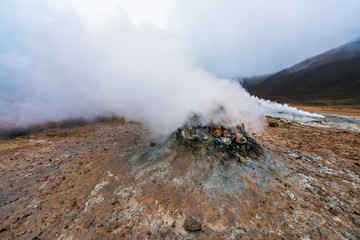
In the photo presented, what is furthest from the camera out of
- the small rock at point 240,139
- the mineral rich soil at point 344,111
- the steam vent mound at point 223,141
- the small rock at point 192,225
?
the mineral rich soil at point 344,111

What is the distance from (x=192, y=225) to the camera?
2656 mm

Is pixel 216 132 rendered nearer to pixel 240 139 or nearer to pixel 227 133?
pixel 227 133

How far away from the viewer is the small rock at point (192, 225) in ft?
8.58

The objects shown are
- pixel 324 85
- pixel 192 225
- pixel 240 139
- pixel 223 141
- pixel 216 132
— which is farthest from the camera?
pixel 324 85

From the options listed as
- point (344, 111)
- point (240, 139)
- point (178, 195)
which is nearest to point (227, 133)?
point (240, 139)

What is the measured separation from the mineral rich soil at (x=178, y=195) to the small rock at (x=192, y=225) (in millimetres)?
19

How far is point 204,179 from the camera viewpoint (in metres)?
3.70

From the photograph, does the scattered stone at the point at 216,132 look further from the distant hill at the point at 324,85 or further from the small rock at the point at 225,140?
the distant hill at the point at 324,85

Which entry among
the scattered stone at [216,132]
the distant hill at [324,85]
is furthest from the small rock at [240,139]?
the distant hill at [324,85]

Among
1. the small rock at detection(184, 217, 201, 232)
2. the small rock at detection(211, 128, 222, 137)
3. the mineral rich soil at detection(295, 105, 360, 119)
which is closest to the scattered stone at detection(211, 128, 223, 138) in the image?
the small rock at detection(211, 128, 222, 137)

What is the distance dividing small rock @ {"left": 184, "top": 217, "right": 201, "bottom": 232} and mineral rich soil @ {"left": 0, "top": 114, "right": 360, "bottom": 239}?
2cm

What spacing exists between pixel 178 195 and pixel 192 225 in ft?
2.46

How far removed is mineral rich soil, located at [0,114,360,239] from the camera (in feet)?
8.89

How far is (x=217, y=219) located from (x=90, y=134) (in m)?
8.68
